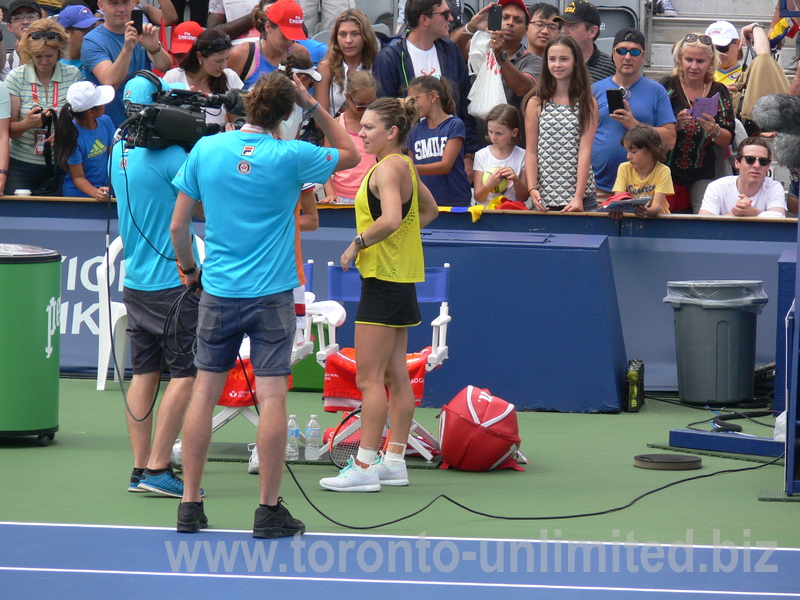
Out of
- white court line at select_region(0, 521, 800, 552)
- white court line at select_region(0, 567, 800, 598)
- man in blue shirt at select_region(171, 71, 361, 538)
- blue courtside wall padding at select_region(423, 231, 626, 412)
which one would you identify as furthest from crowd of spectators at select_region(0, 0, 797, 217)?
white court line at select_region(0, 567, 800, 598)

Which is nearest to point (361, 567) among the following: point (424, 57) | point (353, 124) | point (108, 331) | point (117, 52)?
point (108, 331)

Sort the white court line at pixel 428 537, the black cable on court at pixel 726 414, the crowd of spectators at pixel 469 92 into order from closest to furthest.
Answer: the white court line at pixel 428 537
the black cable on court at pixel 726 414
the crowd of spectators at pixel 469 92

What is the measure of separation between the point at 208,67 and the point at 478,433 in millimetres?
4508

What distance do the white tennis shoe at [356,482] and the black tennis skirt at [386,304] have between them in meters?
0.79

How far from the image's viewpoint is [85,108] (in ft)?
31.3

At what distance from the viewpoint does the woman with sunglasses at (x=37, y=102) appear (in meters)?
9.73

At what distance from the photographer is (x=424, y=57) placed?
10133 mm

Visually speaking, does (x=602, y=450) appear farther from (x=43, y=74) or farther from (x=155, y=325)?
(x=43, y=74)

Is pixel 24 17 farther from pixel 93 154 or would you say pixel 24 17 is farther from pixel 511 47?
pixel 511 47

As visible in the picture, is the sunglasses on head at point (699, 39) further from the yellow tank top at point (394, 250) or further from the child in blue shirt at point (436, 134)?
the yellow tank top at point (394, 250)

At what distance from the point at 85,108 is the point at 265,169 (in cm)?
492

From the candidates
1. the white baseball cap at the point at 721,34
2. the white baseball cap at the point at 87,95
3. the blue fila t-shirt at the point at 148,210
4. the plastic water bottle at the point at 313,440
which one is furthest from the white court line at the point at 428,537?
the white baseball cap at the point at 721,34

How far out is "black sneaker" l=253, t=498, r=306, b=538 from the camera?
508 cm

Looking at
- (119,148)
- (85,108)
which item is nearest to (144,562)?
(119,148)
